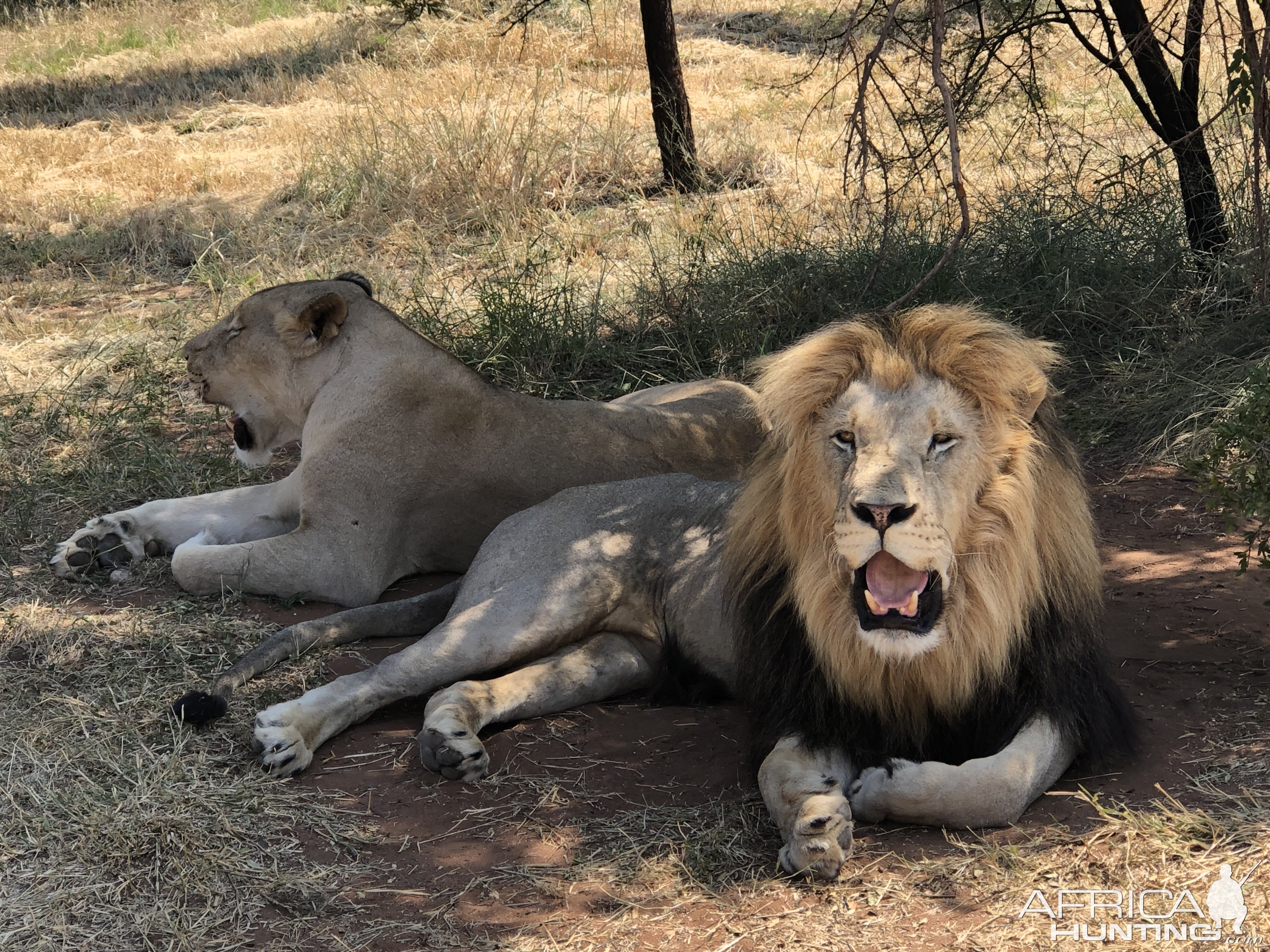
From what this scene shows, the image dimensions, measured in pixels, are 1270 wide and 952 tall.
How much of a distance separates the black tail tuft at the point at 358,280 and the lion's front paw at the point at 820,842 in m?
3.09

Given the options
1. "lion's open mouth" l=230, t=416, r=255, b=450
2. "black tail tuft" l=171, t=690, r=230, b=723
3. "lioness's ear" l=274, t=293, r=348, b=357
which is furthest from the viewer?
"lion's open mouth" l=230, t=416, r=255, b=450

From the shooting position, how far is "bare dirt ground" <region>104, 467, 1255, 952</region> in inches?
108

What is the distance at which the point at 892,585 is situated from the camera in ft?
8.99

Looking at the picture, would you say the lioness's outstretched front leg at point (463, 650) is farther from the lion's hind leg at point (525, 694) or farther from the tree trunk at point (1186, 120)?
the tree trunk at point (1186, 120)

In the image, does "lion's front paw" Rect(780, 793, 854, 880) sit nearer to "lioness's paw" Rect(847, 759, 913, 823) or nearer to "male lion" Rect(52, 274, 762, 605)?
"lioness's paw" Rect(847, 759, 913, 823)

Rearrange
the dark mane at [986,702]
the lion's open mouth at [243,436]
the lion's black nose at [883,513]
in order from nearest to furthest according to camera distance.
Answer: the lion's black nose at [883,513] < the dark mane at [986,702] < the lion's open mouth at [243,436]

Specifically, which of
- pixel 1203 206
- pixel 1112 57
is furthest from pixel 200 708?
pixel 1112 57

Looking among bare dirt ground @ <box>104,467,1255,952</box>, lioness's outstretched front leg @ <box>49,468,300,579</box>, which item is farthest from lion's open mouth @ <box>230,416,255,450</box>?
bare dirt ground @ <box>104,467,1255,952</box>

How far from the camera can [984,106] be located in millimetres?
6957

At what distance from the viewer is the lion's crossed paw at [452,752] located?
339cm

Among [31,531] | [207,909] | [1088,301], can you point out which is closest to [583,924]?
[207,909]

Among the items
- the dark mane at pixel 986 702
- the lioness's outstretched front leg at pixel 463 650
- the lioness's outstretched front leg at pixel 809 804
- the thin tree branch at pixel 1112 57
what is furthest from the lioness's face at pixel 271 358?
the thin tree branch at pixel 1112 57

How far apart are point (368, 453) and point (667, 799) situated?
1.94 metres

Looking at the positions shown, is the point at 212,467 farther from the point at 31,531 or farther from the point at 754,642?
the point at 754,642
